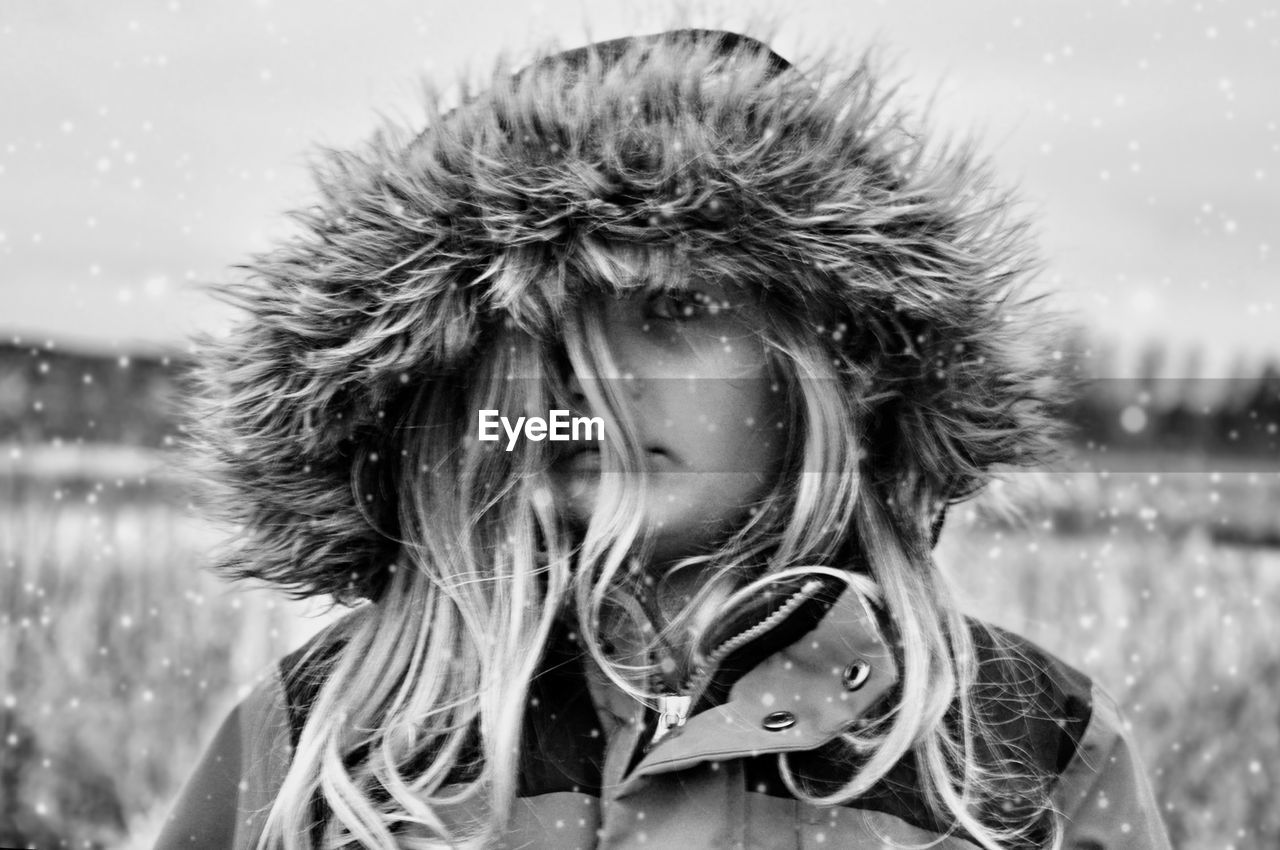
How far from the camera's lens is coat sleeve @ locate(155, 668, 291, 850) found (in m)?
0.90

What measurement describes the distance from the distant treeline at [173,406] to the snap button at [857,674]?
16.5 inches

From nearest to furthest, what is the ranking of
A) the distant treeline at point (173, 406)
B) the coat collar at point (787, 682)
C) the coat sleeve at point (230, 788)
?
the coat collar at point (787, 682), the coat sleeve at point (230, 788), the distant treeline at point (173, 406)

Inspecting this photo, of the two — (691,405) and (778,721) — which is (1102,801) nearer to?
(778,721)

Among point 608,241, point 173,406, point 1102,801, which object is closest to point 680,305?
point 608,241

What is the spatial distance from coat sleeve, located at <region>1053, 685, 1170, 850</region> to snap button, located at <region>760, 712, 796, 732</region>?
0.26 metres

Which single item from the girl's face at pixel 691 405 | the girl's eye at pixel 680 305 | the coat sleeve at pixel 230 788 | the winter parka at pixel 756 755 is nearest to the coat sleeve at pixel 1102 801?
the winter parka at pixel 756 755

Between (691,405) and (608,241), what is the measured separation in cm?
15

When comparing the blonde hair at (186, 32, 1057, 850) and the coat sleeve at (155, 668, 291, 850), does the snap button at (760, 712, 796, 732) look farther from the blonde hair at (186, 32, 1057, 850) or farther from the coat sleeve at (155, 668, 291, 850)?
the coat sleeve at (155, 668, 291, 850)

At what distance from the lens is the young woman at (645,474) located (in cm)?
80

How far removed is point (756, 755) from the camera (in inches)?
30.2

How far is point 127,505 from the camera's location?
151 centimetres

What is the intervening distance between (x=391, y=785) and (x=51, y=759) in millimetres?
1000

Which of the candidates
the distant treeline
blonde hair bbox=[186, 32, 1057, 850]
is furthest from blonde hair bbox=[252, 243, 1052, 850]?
the distant treeline

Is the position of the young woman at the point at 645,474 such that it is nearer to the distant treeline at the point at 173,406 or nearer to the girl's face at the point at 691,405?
the girl's face at the point at 691,405
